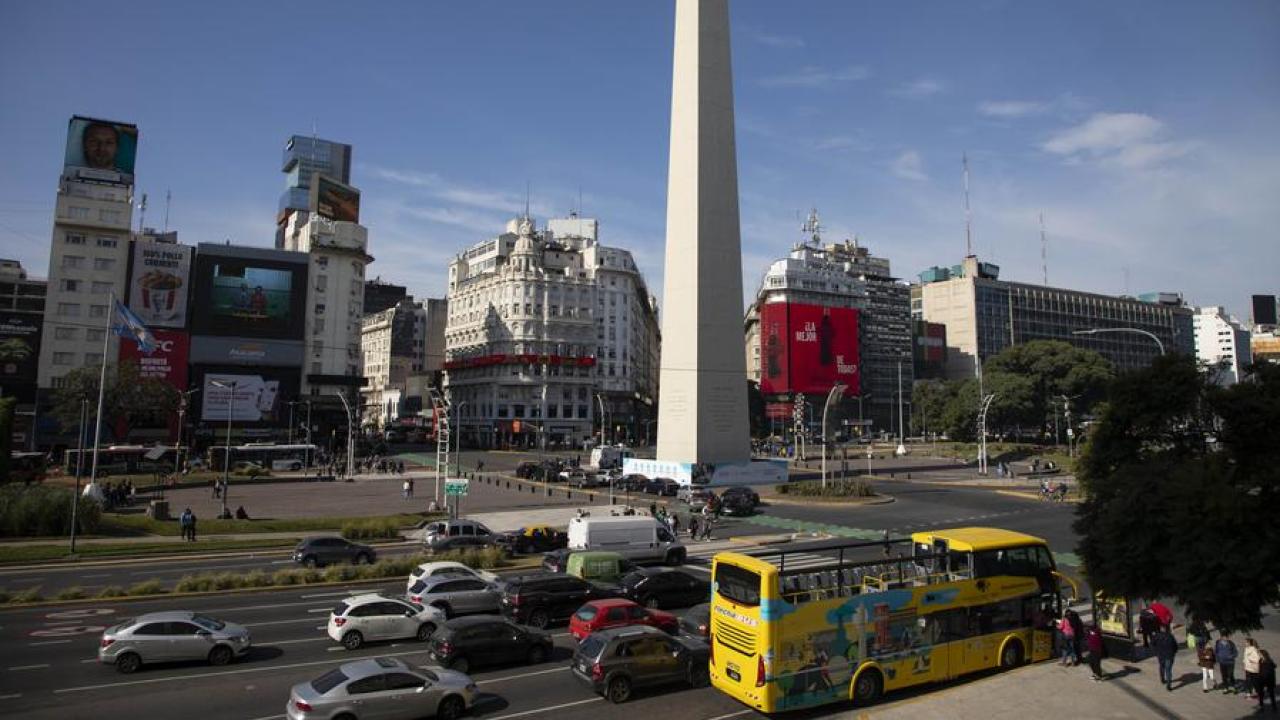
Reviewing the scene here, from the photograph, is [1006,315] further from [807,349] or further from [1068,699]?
[1068,699]

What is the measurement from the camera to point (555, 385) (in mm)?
111188

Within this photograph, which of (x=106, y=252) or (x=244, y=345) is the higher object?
(x=106, y=252)

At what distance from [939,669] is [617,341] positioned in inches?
4249

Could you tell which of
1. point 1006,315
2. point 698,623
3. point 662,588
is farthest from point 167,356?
point 1006,315

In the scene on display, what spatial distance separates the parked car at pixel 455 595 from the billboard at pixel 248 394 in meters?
73.9

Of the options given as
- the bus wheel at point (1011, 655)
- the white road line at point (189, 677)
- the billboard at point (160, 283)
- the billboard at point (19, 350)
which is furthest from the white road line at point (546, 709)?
the billboard at point (160, 283)

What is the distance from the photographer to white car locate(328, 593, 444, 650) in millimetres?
16625

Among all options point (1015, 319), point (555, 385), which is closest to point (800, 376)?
point (555, 385)

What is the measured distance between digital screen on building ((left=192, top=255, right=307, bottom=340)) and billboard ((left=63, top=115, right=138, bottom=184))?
1356 cm

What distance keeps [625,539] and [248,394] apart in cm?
7376

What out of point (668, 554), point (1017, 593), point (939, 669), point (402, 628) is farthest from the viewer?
point (668, 554)

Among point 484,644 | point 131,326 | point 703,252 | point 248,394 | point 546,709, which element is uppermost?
point 703,252

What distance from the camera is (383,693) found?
39.1 ft

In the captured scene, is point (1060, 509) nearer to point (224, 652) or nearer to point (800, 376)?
point (224, 652)
